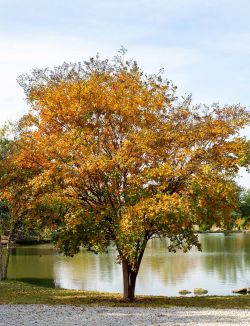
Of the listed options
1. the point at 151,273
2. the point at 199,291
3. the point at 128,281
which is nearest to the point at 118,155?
the point at 128,281

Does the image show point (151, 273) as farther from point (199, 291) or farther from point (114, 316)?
point (114, 316)

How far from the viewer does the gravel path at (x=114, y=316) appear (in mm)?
16312

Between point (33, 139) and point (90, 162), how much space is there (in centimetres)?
383

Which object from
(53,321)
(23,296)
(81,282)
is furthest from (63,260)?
(53,321)

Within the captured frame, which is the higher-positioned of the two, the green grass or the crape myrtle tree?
the crape myrtle tree

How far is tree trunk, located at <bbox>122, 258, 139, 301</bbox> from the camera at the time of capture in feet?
81.6

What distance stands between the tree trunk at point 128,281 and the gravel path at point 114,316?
4868mm

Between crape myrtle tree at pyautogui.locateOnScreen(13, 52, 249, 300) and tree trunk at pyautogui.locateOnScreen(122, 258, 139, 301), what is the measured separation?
8cm

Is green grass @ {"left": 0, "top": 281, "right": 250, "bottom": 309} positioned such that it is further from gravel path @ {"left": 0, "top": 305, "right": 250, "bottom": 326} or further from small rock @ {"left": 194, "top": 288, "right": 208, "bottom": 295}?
small rock @ {"left": 194, "top": 288, "right": 208, "bottom": 295}

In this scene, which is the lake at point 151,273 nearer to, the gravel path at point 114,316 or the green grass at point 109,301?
the green grass at point 109,301

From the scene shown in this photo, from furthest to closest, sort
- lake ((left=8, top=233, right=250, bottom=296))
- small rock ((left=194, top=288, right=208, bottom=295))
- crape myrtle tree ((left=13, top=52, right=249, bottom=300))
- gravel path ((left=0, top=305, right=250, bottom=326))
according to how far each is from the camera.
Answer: lake ((left=8, top=233, right=250, bottom=296)) → small rock ((left=194, top=288, right=208, bottom=295)) → crape myrtle tree ((left=13, top=52, right=249, bottom=300)) → gravel path ((left=0, top=305, right=250, bottom=326))

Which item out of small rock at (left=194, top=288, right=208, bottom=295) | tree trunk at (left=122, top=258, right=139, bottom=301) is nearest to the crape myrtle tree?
tree trunk at (left=122, top=258, right=139, bottom=301)

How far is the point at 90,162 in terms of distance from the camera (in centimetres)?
2211

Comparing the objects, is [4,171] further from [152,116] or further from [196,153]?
[196,153]
